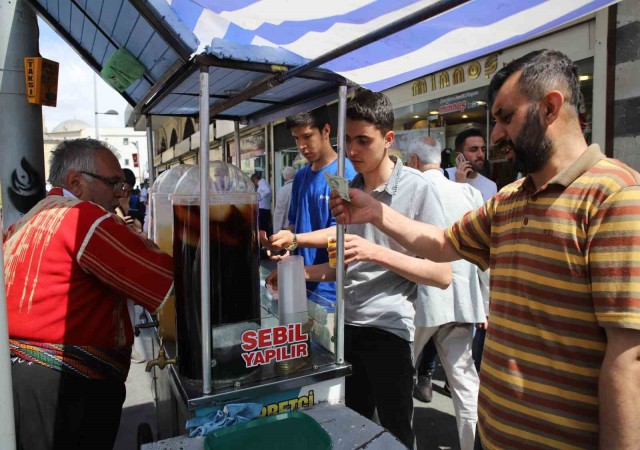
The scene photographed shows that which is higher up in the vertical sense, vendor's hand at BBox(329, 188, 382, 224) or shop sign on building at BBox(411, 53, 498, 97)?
shop sign on building at BBox(411, 53, 498, 97)

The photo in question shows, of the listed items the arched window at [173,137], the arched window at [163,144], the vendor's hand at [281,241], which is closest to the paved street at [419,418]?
the vendor's hand at [281,241]

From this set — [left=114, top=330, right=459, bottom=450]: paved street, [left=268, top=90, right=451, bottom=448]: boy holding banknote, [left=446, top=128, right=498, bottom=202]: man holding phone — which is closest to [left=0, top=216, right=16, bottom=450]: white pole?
[left=268, top=90, right=451, bottom=448]: boy holding banknote

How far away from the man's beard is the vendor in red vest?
1.28 metres

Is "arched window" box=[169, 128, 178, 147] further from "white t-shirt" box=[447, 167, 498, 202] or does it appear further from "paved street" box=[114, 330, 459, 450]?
"white t-shirt" box=[447, 167, 498, 202]

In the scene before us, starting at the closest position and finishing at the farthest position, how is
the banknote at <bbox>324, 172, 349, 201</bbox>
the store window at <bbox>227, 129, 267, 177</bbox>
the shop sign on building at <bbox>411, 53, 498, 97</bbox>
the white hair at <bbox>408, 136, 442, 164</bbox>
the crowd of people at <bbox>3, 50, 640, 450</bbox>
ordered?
the crowd of people at <bbox>3, 50, 640, 450</bbox> → the banknote at <bbox>324, 172, 349, 201</bbox> → the white hair at <bbox>408, 136, 442, 164</bbox> → the shop sign on building at <bbox>411, 53, 498, 97</bbox> → the store window at <bbox>227, 129, 267, 177</bbox>

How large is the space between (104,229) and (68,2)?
3.58ft

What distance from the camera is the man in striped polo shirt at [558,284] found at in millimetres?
1107

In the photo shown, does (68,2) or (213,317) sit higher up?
(68,2)

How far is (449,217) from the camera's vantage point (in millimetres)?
3059

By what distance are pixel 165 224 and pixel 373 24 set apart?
4.87ft

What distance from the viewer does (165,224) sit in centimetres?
233

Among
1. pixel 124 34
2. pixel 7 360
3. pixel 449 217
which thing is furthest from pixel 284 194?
pixel 7 360

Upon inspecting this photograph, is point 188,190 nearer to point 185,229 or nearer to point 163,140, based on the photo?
point 185,229

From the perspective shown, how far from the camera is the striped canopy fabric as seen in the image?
1.31 m
